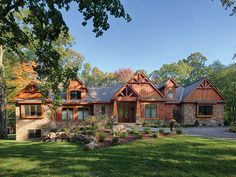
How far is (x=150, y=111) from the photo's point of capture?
26.3m

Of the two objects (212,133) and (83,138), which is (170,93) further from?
(83,138)

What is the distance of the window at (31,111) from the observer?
23672 mm

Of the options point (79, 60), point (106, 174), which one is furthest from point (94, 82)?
point (106, 174)

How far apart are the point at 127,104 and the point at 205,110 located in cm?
1112

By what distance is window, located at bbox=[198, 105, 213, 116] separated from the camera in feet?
90.7

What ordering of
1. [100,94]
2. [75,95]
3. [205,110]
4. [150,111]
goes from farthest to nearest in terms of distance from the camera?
[205,110] → [100,94] → [150,111] → [75,95]

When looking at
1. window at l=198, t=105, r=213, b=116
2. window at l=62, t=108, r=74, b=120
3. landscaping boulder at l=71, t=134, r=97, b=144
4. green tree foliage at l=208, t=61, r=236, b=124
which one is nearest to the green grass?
landscaping boulder at l=71, t=134, r=97, b=144

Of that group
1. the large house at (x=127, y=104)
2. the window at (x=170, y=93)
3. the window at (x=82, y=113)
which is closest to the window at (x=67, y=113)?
the large house at (x=127, y=104)

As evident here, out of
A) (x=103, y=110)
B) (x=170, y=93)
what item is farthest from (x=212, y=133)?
(x=103, y=110)

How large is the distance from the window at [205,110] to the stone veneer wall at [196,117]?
1.84ft

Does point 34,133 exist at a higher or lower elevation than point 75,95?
lower

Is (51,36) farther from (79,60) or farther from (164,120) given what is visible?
(79,60)

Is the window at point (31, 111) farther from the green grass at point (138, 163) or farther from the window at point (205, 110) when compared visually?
the window at point (205, 110)

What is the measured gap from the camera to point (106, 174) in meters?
7.30
